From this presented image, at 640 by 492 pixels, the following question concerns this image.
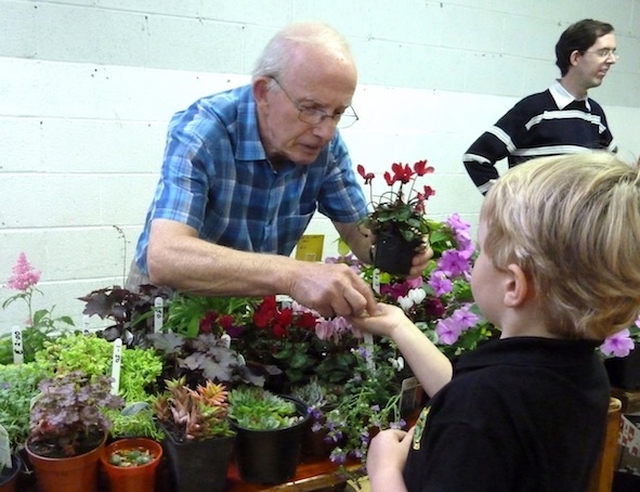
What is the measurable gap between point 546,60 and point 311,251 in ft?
8.28

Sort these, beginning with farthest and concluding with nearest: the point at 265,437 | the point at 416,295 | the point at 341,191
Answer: the point at 341,191, the point at 416,295, the point at 265,437

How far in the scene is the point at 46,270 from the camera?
278cm

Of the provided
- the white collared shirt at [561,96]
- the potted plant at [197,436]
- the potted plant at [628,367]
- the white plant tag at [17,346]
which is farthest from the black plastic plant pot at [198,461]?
the white collared shirt at [561,96]

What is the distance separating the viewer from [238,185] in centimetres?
182

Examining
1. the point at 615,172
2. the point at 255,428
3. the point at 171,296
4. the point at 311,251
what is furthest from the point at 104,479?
the point at 311,251

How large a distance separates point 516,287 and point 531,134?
7.86ft

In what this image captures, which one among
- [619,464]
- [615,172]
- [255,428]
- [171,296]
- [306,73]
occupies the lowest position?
[619,464]

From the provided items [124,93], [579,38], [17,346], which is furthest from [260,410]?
[579,38]

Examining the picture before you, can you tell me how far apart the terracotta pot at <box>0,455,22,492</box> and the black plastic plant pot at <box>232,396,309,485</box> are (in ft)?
1.11

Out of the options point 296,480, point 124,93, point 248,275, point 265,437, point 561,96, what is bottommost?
point 296,480

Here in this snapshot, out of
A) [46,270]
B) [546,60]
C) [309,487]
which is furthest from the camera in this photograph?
[546,60]

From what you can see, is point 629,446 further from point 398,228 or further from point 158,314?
point 158,314

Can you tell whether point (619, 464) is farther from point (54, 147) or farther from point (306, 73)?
point (54, 147)

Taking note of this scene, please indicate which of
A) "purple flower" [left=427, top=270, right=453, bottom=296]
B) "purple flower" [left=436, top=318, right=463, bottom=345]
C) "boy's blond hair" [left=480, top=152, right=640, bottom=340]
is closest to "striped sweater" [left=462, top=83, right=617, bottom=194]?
"purple flower" [left=427, top=270, right=453, bottom=296]
